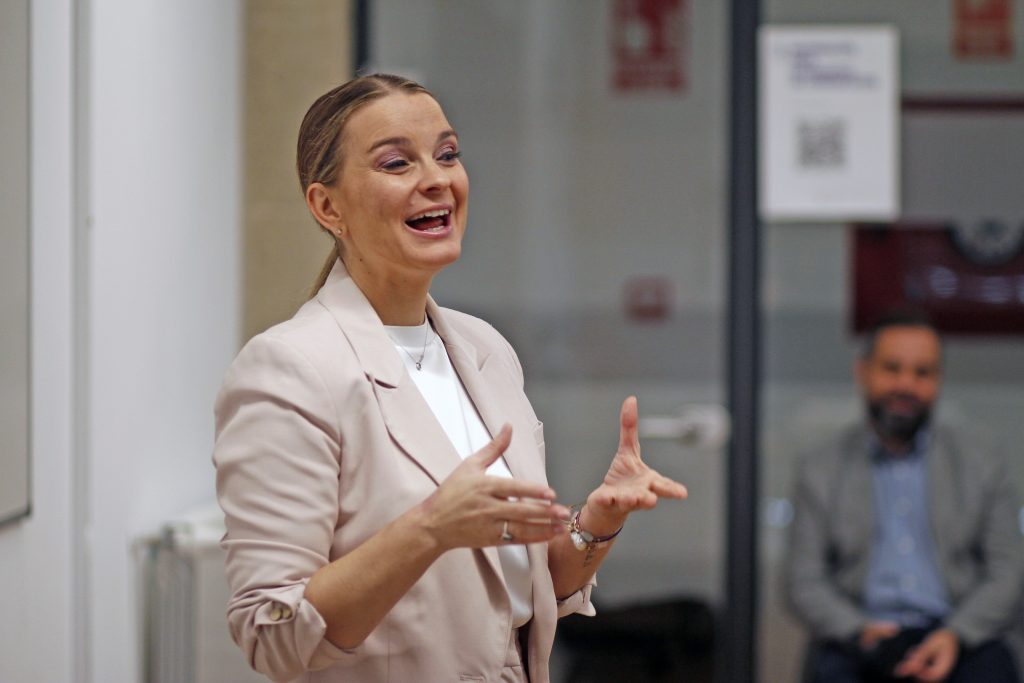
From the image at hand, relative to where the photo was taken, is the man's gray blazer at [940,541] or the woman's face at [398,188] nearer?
the woman's face at [398,188]

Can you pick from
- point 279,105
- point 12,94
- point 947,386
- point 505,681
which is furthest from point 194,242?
point 947,386

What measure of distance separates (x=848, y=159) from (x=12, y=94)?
2.47 meters

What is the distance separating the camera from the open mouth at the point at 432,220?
1577mm

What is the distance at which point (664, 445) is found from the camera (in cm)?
376

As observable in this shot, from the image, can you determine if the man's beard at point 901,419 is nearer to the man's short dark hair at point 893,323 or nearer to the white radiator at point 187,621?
the man's short dark hair at point 893,323

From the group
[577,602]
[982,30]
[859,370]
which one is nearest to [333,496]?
[577,602]

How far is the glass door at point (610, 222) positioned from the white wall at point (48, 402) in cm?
148

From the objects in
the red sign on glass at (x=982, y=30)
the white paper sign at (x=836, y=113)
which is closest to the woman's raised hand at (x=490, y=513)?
the white paper sign at (x=836, y=113)

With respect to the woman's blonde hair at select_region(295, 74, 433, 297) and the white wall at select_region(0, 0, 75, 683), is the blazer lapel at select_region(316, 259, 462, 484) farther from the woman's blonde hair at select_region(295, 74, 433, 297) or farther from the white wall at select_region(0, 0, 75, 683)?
the white wall at select_region(0, 0, 75, 683)

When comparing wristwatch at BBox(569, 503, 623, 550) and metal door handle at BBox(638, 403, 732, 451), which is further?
metal door handle at BBox(638, 403, 732, 451)

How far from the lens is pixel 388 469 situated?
146 cm

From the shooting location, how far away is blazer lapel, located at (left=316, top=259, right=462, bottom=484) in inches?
58.7

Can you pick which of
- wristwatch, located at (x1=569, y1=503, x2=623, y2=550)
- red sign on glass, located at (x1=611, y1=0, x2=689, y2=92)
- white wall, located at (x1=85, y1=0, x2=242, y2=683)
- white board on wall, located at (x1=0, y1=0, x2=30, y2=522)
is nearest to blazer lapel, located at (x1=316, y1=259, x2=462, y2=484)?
wristwatch, located at (x1=569, y1=503, x2=623, y2=550)

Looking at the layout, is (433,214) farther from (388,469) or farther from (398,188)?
(388,469)
